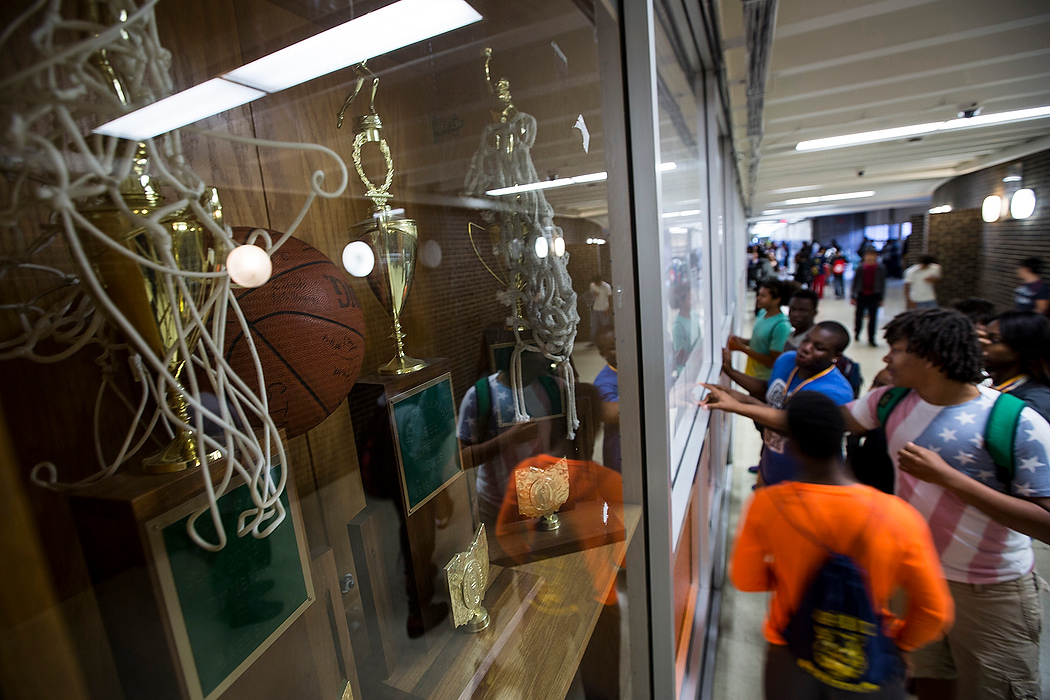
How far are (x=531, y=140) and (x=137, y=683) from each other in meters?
1.00

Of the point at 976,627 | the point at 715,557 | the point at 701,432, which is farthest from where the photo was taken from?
the point at 715,557

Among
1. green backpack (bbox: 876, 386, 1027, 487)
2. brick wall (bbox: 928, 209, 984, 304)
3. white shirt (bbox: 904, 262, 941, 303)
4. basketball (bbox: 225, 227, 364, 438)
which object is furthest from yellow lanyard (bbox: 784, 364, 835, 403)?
brick wall (bbox: 928, 209, 984, 304)

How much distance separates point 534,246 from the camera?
1012 millimetres

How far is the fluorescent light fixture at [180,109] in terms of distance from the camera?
35 centimetres

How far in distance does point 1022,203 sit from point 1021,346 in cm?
719

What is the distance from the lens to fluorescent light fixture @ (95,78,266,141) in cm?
35

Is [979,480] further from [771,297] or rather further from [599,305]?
[771,297]

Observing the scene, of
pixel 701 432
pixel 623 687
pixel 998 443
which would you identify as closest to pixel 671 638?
pixel 623 687

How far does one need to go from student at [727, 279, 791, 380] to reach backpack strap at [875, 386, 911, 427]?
1.46m

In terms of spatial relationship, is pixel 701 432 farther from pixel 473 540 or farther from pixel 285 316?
pixel 285 316

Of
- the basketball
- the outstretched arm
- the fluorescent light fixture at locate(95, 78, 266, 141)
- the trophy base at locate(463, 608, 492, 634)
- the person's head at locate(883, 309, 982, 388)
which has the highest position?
the fluorescent light fixture at locate(95, 78, 266, 141)

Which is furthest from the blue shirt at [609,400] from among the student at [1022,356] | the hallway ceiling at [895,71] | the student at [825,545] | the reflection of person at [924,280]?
the reflection of person at [924,280]

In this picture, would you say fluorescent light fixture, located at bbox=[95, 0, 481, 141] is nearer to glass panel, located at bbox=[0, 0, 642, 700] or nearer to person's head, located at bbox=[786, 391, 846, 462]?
glass panel, located at bbox=[0, 0, 642, 700]

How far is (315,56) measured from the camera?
1.83 feet
